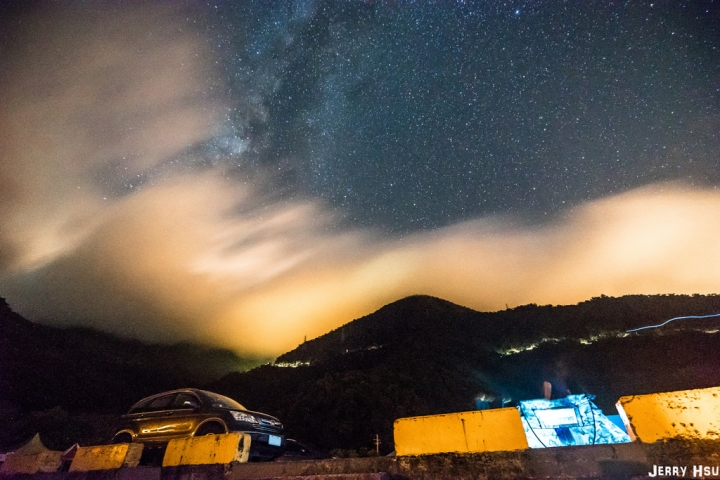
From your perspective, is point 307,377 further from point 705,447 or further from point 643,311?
point 705,447

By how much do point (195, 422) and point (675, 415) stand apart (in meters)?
8.30

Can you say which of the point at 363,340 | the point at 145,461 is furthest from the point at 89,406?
the point at 145,461

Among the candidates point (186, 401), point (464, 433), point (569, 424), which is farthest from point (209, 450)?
point (569, 424)

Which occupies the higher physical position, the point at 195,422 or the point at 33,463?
the point at 195,422

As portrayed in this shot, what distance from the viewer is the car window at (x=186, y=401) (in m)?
8.02

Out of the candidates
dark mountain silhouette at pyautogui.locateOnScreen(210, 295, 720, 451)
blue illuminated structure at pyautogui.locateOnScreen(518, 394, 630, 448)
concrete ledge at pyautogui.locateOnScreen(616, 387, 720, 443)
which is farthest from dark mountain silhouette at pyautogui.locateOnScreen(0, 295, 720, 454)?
concrete ledge at pyautogui.locateOnScreen(616, 387, 720, 443)

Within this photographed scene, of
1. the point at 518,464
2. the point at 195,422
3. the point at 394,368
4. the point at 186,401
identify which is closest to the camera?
the point at 518,464

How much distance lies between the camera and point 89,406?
43.1 meters

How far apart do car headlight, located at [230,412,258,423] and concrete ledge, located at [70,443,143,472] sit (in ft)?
5.93

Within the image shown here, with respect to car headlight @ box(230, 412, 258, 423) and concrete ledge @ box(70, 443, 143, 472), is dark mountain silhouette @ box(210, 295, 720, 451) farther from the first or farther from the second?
concrete ledge @ box(70, 443, 143, 472)

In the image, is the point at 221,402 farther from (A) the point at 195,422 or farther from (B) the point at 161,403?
(B) the point at 161,403

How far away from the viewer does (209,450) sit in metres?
5.89

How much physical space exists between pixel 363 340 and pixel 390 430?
28.4 meters

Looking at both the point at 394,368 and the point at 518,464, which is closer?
the point at 518,464
